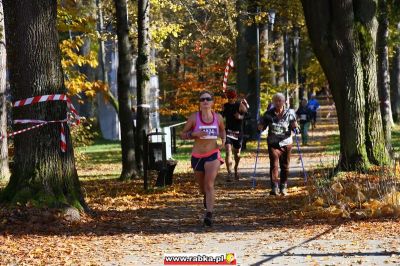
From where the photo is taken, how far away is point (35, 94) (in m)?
12.7

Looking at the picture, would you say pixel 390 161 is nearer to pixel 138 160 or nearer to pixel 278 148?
pixel 278 148

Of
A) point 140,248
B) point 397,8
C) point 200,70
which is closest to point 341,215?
point 140,248

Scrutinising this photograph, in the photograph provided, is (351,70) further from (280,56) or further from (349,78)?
(280,56)

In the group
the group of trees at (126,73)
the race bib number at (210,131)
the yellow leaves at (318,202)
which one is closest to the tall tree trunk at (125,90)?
the group of trees at (126,73)

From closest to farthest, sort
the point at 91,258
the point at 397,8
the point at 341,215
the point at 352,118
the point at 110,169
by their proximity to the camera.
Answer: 1. the point at 91,258
2. the point at 341,215
3. the point at 352,118
4. the point at 397,8
5. the point at 110,169

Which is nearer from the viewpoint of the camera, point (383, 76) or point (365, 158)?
point (365, 158)

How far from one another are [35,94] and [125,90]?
686 cm

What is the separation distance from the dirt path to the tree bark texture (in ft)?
4.99

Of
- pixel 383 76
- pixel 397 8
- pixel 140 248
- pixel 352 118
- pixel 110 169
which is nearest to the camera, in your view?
pixel 140 248

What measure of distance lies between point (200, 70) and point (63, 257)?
78.4 ft

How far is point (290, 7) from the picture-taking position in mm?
26328

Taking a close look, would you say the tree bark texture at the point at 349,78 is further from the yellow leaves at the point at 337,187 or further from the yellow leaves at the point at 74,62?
the yellow leaves at the point at 74,62

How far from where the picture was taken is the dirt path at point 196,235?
30.5 feet

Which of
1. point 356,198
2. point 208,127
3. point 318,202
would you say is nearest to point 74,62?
point 208,127
